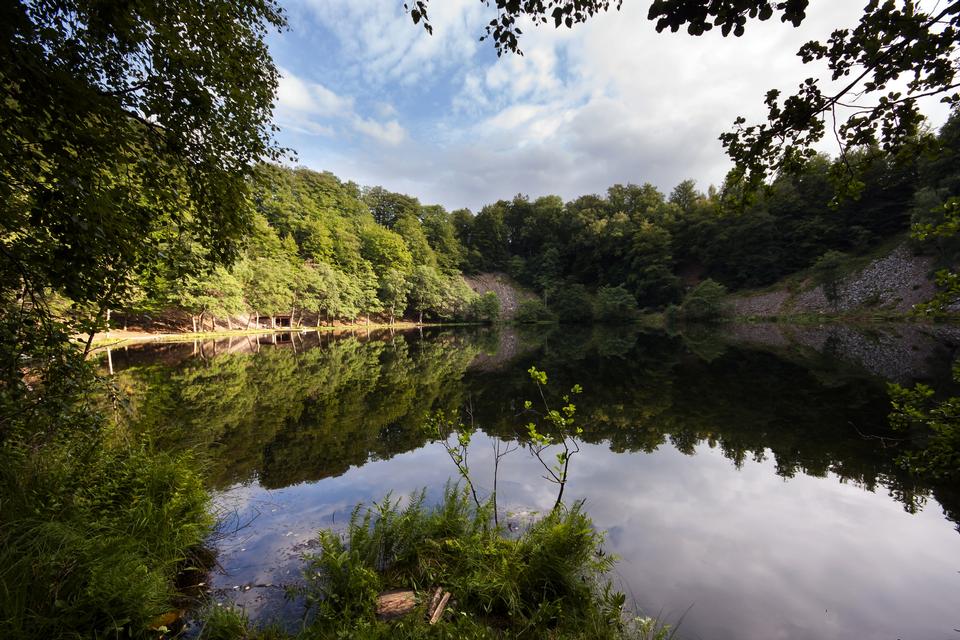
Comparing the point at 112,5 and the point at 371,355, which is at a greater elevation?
the point at 112,5

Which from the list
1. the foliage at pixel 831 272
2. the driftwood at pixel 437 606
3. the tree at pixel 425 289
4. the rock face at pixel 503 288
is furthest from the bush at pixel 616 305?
the driftwood at pixel 437 606

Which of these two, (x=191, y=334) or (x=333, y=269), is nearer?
(x=191, y=334)

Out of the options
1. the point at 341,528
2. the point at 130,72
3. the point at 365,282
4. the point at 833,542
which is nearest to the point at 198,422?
the point at 341,528

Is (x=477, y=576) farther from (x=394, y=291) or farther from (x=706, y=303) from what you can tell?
(x=706, y=303)

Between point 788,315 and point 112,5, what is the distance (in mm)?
65808

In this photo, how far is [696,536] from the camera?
18.7ft

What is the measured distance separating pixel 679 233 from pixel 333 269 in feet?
207

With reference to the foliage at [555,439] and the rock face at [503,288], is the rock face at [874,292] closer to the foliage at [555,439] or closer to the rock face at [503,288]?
the rock face at [503,288]

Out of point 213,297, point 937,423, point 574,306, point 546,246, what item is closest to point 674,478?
point 937,423

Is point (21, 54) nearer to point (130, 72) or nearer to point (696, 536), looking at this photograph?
point (130, 72)

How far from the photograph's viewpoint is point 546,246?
8375 centimetres

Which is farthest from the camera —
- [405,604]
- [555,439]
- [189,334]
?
[189,334]

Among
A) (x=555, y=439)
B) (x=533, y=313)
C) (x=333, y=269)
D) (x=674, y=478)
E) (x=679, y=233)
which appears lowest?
(x=674, y=478)

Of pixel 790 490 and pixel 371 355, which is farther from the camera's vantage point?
pixel 371 355
